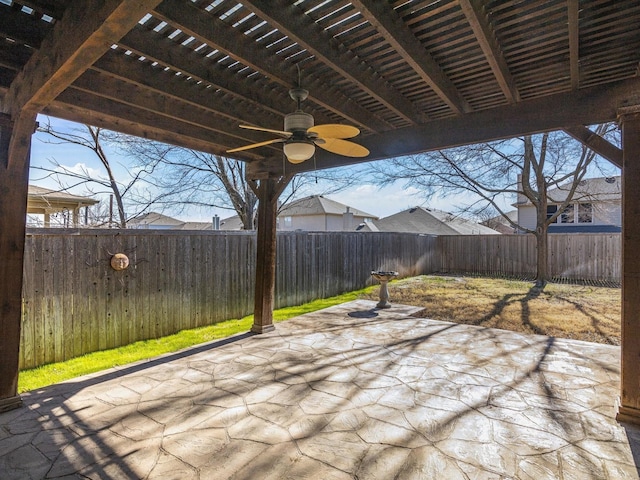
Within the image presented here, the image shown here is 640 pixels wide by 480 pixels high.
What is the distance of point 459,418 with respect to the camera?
2.72 metres

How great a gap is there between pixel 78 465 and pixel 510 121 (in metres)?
4.20

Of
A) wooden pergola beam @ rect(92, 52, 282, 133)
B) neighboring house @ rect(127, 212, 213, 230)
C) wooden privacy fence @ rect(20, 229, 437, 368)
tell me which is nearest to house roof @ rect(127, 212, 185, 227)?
neighboring house @ rect(127, 212, 213, 230)

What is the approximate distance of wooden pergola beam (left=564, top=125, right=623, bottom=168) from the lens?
9.57 ft

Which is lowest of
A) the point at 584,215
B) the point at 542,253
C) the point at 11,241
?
the point at 542,253

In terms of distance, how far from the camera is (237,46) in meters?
2.40

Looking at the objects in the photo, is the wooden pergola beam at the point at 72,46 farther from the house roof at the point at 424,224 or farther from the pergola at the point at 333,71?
the house roof at the point at 424,224

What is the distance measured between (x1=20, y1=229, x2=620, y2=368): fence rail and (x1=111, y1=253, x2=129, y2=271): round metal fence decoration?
7cm

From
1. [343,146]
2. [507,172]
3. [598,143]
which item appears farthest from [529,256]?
[343,146]

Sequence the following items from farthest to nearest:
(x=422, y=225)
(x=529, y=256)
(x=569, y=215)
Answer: (x=422, y=225), (x=569, y=215), (x=529, y=256)

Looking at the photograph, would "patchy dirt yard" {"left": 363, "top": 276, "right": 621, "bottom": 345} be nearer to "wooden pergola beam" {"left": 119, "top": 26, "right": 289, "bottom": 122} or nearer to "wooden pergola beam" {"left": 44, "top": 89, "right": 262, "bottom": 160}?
"wooden pergola beam" {"left": 44, "top": 89, "right": 262, "bottom": 160}

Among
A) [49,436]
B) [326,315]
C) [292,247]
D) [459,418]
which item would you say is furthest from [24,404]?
[292,247]

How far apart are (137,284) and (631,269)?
5216mm

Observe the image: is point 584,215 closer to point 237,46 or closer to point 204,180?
point 204,180

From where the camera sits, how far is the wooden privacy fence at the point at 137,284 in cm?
386
